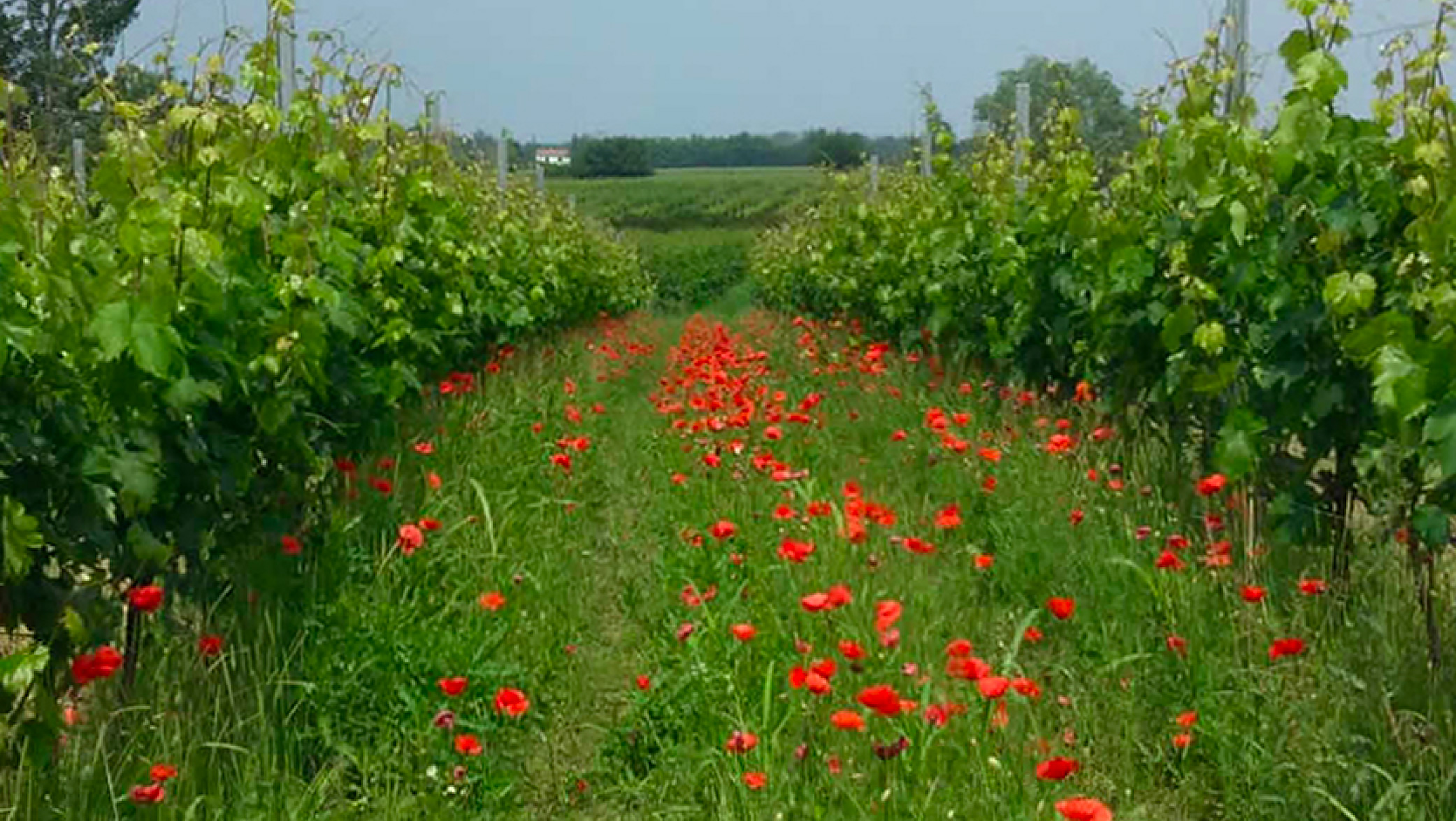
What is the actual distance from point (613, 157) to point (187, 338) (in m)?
64.4

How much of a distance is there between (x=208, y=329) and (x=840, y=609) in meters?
1.68

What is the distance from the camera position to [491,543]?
495 centimetres

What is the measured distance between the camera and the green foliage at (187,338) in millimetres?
2779

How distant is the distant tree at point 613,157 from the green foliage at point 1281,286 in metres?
59.5

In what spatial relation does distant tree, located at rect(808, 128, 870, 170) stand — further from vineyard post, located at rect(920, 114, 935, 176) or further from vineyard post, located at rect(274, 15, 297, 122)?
vineyard post, located at rect(274, 15, 297, 122)

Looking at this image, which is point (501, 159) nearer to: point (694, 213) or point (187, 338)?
point (187, 338)

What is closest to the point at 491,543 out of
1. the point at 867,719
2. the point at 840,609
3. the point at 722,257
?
the point at 840,609

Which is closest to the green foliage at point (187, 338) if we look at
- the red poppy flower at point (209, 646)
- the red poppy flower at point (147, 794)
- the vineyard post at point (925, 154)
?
the red poppy flower at point (209, 646)

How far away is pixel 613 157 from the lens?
66.6m

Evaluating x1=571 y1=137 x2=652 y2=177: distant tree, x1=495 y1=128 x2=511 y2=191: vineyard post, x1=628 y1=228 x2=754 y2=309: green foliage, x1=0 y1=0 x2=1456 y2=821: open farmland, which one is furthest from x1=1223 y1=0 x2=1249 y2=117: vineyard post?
x1=571 y1=137 x2=652 y2=177: distant tree

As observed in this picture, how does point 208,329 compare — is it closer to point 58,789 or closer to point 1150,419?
point 58,789

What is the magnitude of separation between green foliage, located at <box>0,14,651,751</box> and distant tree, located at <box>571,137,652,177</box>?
60428 mm

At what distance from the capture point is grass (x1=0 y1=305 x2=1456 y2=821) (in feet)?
9.72

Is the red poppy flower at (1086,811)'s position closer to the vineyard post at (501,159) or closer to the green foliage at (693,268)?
the vineyard post at (501,159)
